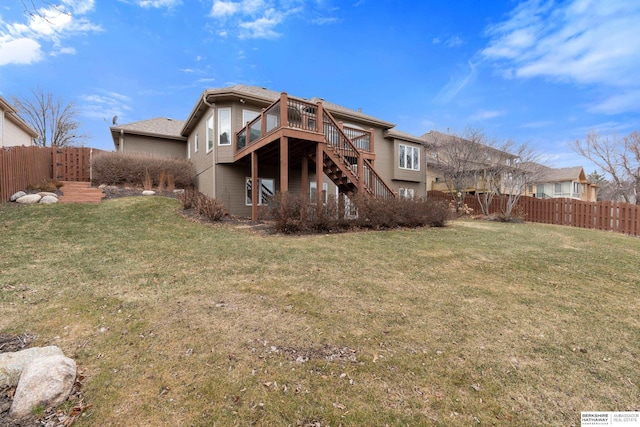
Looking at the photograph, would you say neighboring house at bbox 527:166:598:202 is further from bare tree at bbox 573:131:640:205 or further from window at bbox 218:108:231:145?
window at bbox 218:108:231:145

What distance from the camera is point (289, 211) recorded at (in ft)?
26.4

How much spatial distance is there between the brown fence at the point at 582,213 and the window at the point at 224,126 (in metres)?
9.62

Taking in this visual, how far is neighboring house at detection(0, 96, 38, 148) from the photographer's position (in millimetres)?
13388

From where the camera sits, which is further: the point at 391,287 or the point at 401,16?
the point at 401,16

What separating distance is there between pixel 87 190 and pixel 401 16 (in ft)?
49.0

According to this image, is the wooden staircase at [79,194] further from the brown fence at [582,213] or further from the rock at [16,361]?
the brown fence at [582,213]

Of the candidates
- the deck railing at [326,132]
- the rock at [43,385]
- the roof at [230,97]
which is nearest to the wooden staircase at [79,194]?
the roof at [230,97]

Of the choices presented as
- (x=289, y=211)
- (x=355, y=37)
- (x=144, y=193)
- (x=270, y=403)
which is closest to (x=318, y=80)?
(x=355, y=37)

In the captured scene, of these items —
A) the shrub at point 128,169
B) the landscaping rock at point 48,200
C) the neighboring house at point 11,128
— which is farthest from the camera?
the shrub at point 128,169

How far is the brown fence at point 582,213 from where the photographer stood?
44.9ft

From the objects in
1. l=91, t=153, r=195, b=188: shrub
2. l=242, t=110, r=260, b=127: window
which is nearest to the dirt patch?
l=242, t=110, r=260, b=127: window

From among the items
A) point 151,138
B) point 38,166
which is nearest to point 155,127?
point 151,138

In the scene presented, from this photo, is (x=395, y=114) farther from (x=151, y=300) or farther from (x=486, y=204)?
(x=151, y=300)

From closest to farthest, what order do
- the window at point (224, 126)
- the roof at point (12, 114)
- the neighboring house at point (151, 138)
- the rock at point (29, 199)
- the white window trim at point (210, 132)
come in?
the rock at point (29, 199), the window at point (224, 126), the roof at point (12, 114), the white window trim at point (210, 132), the neighboring house at point (151, 138)
